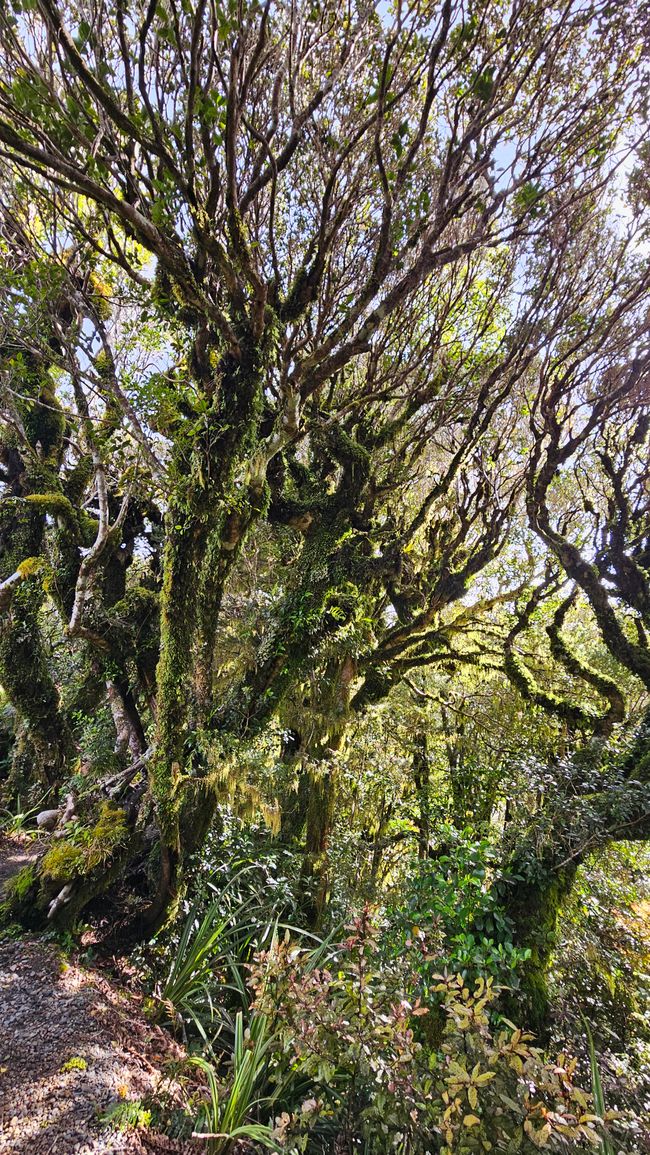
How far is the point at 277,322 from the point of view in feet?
13.2

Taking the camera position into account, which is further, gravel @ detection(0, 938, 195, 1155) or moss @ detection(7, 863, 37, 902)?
moss @ detection(7, 863, 37, 902)

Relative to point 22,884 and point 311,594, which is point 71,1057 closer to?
point 22,884

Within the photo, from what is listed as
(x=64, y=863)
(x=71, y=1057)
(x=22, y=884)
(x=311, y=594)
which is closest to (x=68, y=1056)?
(x=71, y=1057)

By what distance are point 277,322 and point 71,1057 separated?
4970 mm

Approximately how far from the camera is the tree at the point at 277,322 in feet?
11.1

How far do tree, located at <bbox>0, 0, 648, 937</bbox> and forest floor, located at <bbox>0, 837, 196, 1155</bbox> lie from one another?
549 millimetres

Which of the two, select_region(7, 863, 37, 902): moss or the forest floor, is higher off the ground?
select_region(7, 863, 37, 902): moss

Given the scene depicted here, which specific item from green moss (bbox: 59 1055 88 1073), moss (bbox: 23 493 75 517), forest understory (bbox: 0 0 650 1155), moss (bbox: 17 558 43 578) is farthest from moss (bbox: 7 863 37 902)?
moss (bbox: 23 493 75 517)

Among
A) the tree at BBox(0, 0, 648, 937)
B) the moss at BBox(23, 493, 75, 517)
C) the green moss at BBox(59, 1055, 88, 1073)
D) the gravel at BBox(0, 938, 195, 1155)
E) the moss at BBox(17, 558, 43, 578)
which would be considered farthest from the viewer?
the moss at BBox(23, 493, 75, 517)

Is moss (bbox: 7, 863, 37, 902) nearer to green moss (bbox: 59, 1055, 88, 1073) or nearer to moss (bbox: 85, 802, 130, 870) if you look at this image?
moss (bbox: 85, 802, 130, 870)

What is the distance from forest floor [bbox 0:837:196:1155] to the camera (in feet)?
7.29

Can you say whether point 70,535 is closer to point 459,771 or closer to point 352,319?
point 352,319

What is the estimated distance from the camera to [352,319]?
392 centimetres

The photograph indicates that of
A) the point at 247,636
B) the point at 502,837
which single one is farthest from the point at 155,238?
the point at 502,837
